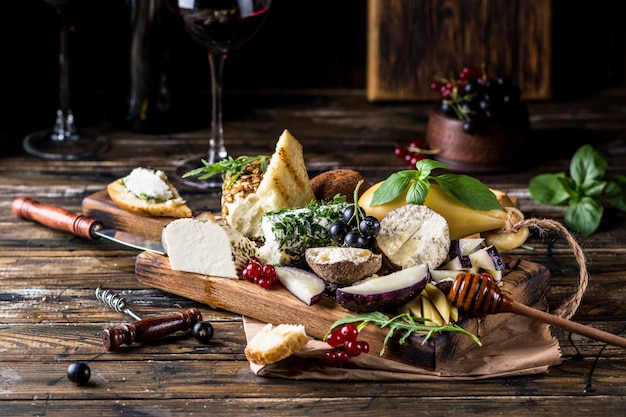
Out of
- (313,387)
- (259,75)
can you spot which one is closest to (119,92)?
(259,75)

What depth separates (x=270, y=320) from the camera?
1.46m

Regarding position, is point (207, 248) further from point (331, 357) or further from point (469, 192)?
point (469, 192)

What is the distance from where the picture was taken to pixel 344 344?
1338 mm

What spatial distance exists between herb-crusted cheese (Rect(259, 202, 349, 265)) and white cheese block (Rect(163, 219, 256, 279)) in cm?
4

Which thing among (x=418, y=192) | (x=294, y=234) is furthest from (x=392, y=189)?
(x=294, y=234)

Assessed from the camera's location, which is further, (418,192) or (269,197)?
(269,197)

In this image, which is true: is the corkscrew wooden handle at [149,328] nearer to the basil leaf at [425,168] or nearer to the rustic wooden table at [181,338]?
the rustic wooden table at [181,338]

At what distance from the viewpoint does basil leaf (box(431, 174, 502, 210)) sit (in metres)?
1.55

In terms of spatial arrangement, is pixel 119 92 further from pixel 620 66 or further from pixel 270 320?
pixel 620 66

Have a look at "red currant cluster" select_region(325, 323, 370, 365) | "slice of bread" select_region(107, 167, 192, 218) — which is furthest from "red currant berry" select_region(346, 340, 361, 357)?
"slice of bread" select_region(107, 167, 192, 218)

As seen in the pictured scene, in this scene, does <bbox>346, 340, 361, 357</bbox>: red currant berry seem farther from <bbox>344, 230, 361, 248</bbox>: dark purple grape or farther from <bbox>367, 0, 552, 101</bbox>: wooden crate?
<bbox>367, 0, 552, 101</bbox>: wooden crate

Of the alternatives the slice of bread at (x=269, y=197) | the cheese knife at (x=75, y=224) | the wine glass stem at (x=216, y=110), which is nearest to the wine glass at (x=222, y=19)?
the wine glass stem at (x=216, y=110)

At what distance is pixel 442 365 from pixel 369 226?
263mm

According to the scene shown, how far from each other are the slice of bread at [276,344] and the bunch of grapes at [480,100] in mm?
1011
